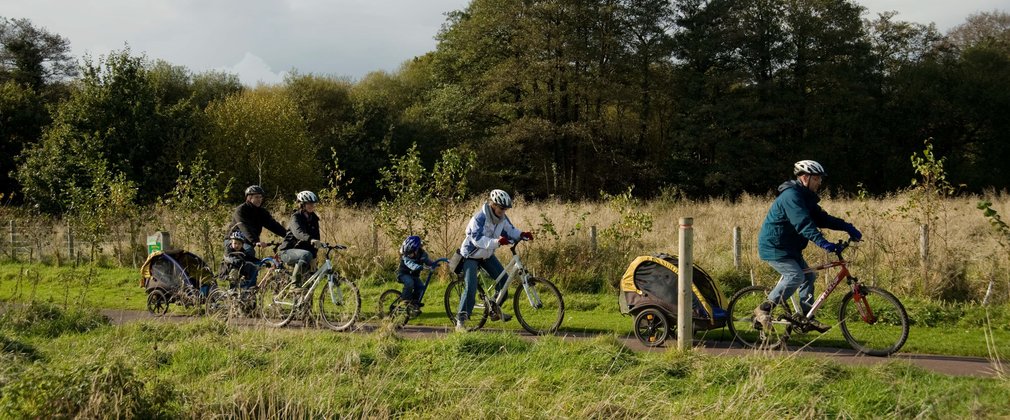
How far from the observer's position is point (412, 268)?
9.85m

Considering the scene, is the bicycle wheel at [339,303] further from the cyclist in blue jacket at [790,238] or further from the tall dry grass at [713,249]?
the cyclist in blue jacket at [790,238]

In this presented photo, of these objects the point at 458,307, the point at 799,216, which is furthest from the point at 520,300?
the point at 799,216

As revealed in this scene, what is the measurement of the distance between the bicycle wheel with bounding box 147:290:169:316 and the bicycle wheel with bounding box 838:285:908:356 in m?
9.15

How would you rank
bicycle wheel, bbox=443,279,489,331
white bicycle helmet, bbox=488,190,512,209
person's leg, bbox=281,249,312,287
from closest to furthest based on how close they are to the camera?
white bicycle helmet, bbox=488,190,512,209 → bicycle wheel, bbox=443,279,489,331 → person's leg, bbox=281,249,312,287

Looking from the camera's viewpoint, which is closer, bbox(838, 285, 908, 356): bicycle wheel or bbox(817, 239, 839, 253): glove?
bbox(817, 239, 839, 253): glove

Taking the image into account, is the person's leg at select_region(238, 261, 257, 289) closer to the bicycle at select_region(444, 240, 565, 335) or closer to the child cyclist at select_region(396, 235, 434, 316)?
the child cyclist at select_region(396, 235, 434, 316)

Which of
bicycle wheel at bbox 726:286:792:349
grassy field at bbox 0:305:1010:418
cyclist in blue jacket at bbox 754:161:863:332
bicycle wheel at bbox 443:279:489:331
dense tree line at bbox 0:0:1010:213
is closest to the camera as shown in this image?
grassy field at bbox 0:305:1010:418

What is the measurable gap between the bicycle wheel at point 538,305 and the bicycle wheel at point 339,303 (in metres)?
2.02

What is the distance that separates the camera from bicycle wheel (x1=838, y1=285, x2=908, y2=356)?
774cm

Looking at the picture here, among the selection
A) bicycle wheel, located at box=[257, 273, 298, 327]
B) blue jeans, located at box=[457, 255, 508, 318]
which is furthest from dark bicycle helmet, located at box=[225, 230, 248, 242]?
blue jeans, located at box=[457, 255, 508, 318]

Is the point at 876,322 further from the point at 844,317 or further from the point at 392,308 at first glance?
the point at 392,308

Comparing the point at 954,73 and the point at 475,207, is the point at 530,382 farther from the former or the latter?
the point at 954,73

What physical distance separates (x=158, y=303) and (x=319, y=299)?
123 inches

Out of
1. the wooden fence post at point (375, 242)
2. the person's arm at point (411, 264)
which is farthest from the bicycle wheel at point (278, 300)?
the wooden fence post at point (375, 242)
